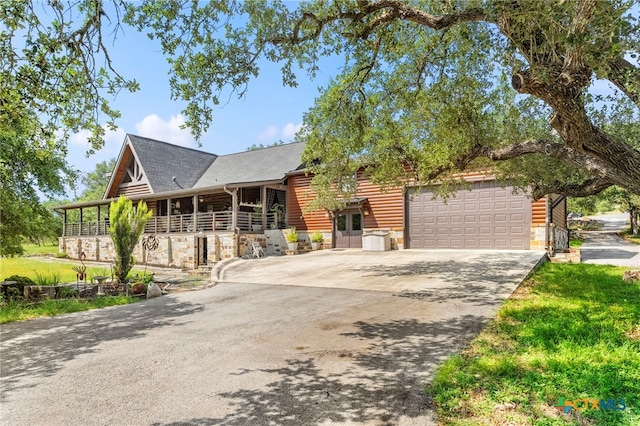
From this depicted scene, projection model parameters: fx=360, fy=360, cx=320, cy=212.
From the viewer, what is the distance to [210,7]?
5.80 meters

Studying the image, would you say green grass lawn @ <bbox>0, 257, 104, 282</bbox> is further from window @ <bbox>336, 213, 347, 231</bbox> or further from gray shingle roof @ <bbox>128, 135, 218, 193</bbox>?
window @ <bbox>336, 213, 347, 231</bbox>

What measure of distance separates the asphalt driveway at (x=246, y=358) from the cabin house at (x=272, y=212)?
638cm

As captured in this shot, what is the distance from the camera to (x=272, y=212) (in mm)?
20719

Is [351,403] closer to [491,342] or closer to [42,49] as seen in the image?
[491,342]

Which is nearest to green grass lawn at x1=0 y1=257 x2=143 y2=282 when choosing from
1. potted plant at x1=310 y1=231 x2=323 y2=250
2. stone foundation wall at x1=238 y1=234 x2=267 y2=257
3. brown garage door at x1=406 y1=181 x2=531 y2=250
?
stone foundation wall at x1=238 y1=234 x2=267 y2=257

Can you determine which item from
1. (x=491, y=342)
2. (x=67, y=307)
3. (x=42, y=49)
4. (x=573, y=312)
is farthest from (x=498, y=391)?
(x=67, y=307)

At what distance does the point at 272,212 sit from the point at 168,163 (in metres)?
8.70

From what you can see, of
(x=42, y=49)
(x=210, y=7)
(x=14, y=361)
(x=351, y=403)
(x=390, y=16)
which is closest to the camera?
(x=351, y=403)

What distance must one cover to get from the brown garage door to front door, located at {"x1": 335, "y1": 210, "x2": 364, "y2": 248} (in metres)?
2.63

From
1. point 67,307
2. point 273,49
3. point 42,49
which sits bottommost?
point 67,307

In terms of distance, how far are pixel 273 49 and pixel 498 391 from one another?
6611mm

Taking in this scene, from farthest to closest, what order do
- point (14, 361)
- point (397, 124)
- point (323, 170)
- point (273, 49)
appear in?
point (323, 170) < point (397, 124) < point (273, 49) < point (14, 361)

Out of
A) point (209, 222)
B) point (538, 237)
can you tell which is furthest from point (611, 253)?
point (209, 222)

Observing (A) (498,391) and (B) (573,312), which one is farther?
(B) (573,312)
